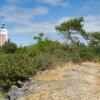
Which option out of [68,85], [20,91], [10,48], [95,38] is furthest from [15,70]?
[95,38]

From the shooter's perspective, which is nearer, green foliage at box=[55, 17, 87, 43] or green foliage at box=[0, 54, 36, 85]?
green foliage at box=[0, 54, 36, 85]

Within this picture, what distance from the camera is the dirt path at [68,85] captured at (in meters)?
16.3

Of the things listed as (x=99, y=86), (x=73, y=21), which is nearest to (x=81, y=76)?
(x=99, y=86)

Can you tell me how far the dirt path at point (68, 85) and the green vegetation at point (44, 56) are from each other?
99 cm

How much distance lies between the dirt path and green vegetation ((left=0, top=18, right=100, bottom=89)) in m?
0.99

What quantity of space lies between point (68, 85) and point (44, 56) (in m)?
7.03

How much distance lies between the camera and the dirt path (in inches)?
641

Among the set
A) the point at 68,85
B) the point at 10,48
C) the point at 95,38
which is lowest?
the point at 68,85

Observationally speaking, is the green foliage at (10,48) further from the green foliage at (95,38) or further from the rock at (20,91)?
the rock at (20,91)

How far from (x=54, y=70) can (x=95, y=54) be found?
9.51 meters

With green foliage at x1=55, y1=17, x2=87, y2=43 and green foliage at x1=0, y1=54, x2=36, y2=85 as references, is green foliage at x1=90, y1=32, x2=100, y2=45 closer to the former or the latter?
green foliage at x1=55, y1=17, x2=87, y2=43

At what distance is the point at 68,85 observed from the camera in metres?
18.2

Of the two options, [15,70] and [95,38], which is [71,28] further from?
[15,70]

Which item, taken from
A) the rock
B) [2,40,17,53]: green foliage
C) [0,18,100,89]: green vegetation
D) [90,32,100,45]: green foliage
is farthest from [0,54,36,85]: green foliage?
[90,32,100,45]: green foliage
